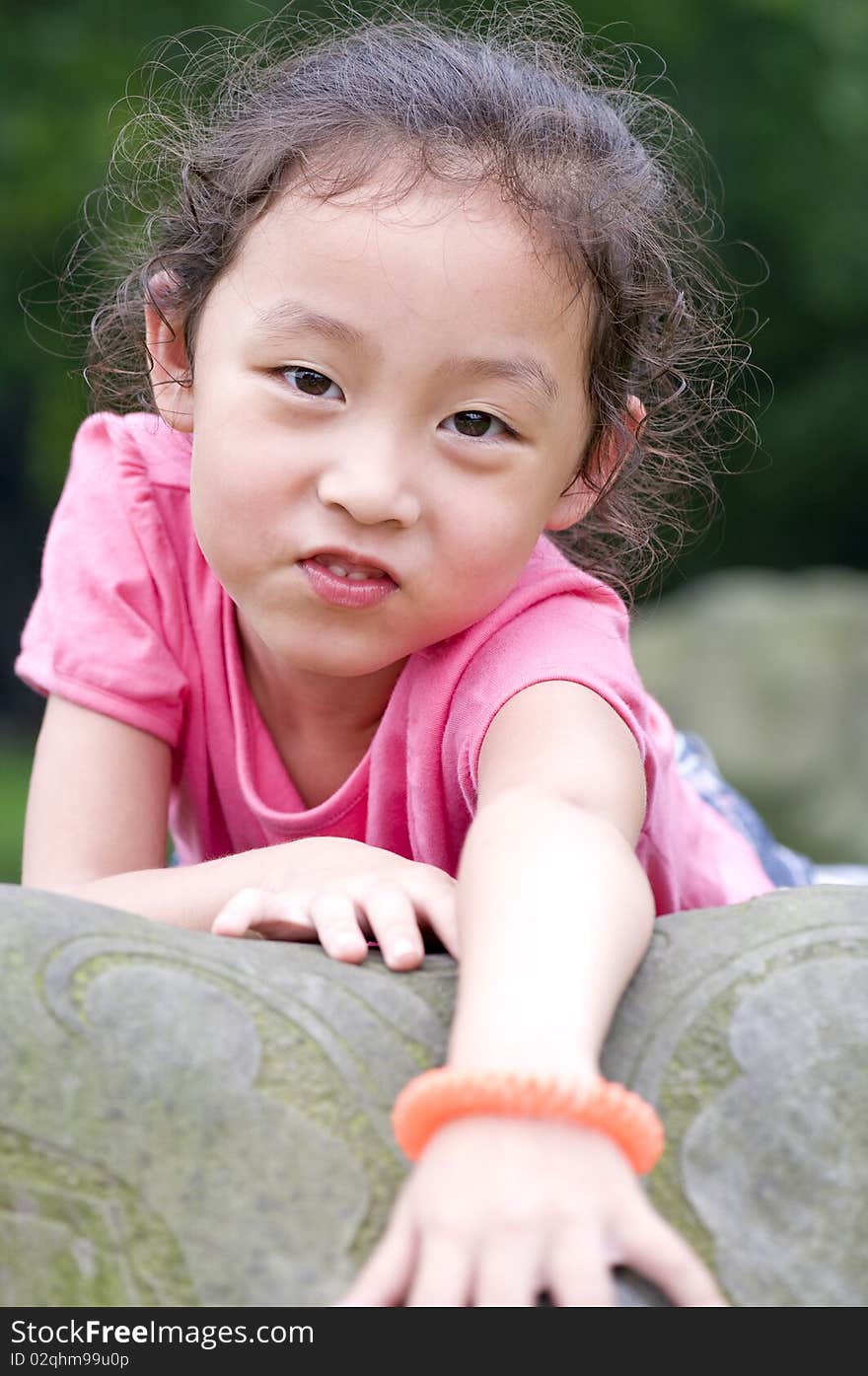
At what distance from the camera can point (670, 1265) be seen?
50.4 inches

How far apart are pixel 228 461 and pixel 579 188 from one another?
0.59m

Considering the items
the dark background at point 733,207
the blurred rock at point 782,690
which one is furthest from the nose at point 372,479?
the blurred rock at point 782,690

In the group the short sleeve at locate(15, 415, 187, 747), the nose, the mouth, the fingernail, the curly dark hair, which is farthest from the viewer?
the short sleeve at locate(15, 415, 187, 747)

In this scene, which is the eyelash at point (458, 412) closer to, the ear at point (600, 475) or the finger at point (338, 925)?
the ear at point (600, 475)

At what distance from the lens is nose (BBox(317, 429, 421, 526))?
1855 millimetres

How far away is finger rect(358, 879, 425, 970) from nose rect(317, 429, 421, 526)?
1.40 ft

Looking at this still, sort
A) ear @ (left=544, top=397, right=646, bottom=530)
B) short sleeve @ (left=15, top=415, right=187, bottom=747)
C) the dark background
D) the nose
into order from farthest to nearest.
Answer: the dark background
short sleeve @ (left=15, top=415, right=187, bottom=747)
ear @ (left=544, top=397, right=646, bottom=530)
the nose

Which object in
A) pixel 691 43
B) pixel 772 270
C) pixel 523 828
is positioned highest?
pixel 523 828

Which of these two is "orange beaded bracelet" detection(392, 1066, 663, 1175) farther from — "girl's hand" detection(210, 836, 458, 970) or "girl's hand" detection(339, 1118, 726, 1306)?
"girl's hand" detection(210, 836, 458, 970)

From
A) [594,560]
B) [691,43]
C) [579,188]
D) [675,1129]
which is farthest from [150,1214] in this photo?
[691,43]

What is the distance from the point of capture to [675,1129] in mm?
1450

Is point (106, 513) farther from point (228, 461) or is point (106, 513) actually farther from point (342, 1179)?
point (342, 1179)

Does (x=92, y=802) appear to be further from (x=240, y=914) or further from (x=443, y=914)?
(x=443, y=914)

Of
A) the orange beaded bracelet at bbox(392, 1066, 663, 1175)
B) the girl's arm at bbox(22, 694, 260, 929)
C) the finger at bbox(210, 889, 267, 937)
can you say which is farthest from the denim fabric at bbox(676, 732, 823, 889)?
the orange beaded bracelet at bbox(392, 1066, 663, 1175)
